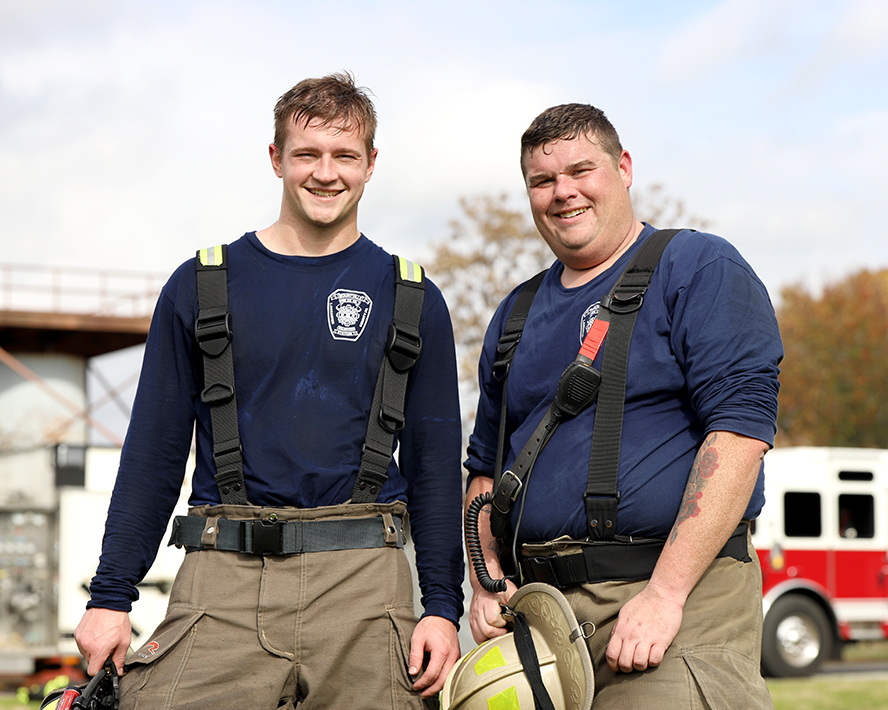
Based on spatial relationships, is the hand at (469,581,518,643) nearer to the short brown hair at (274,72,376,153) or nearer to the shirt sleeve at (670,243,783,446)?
the shirt sleeve at (670,243,783,446)

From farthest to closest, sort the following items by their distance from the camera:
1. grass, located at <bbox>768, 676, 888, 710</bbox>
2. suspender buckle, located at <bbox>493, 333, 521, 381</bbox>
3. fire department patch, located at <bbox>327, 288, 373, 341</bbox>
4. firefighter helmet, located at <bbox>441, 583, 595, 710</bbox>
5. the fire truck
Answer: the fire truck → grass, located at <bbox>768, 676, 888, 710</bbox> → suspender buckle, located at <bbox>493, 333, 521, 381</bbox> → fire department patch, located at <bbox>327, 288, 373, 341</bbox> → firefighter helmet, located at <bbox>441, 583, 595, 710</bbox>

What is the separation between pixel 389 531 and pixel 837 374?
37334 mm

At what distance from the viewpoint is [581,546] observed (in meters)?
2.91

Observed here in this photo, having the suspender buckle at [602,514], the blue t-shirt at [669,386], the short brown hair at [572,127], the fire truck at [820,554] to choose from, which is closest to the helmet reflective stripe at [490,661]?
the blue t-shirt at [669,386]

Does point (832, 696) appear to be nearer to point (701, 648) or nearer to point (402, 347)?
point (701, 648)

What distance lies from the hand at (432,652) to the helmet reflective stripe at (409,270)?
108cm

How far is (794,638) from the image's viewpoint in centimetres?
1262

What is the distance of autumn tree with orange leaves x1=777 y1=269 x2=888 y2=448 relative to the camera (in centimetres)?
3644

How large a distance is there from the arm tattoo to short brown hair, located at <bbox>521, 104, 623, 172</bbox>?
3.45 ft

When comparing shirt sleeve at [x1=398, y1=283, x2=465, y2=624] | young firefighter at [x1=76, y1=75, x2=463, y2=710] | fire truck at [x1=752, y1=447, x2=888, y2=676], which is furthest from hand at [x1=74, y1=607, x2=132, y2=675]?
fire truck at [x1=752, y1=447, x2=888, y2=676]

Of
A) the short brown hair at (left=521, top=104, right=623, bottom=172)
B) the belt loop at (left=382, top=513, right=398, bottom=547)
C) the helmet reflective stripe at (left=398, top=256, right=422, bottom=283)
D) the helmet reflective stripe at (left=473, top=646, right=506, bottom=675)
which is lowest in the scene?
the helmet reflective stripe at (left=473, top=646, right=506, bottom=675)

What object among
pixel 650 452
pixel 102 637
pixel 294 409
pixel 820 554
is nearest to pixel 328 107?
pixel 294 409

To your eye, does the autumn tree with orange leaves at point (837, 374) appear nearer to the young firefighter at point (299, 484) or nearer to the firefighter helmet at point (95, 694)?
the young firefighter at point (299, 484)

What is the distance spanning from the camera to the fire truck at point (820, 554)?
1263cm
